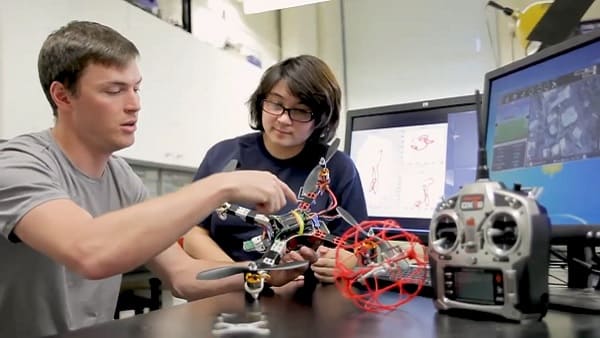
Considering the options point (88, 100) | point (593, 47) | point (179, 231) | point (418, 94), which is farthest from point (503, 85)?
point (418, 94)

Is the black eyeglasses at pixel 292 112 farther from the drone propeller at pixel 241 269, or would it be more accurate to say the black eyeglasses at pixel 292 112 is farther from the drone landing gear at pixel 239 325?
the drone landing gear at pixel 239 325

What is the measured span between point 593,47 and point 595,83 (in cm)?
5

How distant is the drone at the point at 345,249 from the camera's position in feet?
2.39

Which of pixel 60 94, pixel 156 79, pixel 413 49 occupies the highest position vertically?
pixel 413 49

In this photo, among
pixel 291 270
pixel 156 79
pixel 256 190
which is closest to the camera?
pixel 256 190

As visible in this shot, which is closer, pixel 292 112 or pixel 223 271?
pixel 223 271

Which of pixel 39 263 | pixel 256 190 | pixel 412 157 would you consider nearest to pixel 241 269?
pixel 256 190

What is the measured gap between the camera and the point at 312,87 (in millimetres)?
1287

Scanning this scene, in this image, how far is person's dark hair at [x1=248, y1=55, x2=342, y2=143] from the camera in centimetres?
128

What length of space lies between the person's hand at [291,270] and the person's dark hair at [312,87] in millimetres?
492

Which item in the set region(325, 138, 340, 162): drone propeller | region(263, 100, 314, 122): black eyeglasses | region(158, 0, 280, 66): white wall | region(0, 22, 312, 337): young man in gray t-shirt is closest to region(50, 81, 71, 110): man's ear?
region(0, 22, 312, 337): young man in gray t-shirt

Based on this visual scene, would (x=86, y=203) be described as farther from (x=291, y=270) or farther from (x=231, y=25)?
(x=231, y=25)

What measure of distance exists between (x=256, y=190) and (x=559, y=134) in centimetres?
47

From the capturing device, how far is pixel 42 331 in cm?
A: 91
